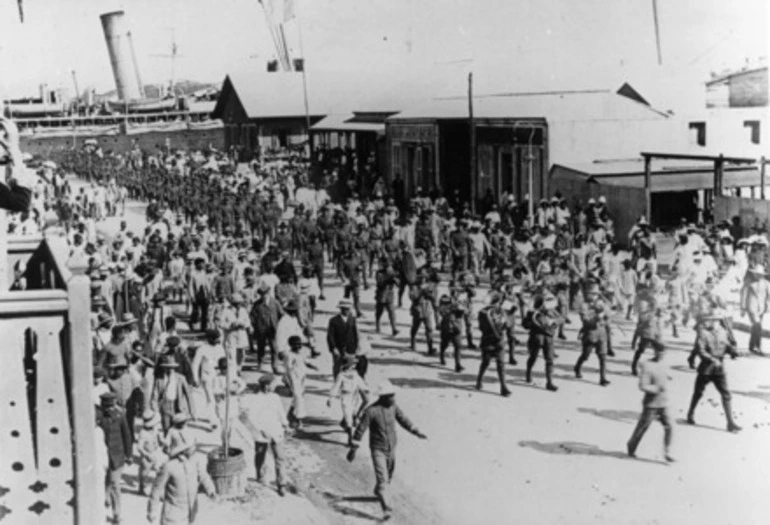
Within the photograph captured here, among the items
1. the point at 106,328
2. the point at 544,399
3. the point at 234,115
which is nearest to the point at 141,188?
the point at 234,115

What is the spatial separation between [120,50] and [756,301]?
9.31 metres

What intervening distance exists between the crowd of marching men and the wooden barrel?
37cm

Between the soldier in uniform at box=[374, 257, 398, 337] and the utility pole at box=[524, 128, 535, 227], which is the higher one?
the utility pole at box=[524, 128, 535, 227]

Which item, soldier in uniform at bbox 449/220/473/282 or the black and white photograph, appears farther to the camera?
soldier in uniform at bbox 449/220/473/282

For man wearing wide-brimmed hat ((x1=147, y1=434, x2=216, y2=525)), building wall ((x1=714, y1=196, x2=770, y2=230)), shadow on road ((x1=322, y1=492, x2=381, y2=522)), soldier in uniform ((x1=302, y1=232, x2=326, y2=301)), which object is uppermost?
building wall ((x1=714, y1=196, x2=770, y2=230))

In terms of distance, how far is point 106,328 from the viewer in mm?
10719

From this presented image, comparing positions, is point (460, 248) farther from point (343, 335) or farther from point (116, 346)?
point (116, 346)

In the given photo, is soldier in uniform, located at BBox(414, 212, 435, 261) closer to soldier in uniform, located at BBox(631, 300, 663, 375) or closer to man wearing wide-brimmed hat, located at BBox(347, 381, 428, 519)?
soldier in uniform, located at BBox(631, 300, 663, 375)

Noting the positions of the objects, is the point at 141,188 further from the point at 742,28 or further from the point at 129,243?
the point at 742,28

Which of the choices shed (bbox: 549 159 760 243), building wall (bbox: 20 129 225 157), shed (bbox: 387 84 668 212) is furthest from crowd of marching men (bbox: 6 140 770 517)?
building wall (bbox: 20 129 225 157)

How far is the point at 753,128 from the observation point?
2483cm

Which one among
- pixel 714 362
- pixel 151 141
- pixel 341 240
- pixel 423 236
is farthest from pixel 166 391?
pixel 151 141

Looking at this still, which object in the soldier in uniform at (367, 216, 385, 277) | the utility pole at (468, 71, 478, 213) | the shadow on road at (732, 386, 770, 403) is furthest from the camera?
the utility pole at (468, 71, 478, 213)

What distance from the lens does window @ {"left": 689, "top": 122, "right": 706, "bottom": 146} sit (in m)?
24.2
